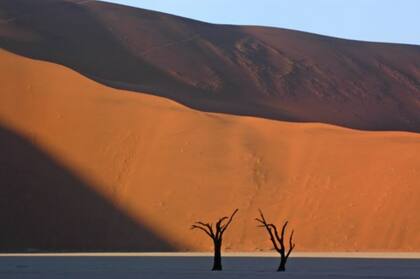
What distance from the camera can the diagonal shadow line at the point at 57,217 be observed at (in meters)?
51.0

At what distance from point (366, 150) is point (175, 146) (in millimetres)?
9524

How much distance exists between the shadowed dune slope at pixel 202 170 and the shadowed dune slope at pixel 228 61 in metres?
15.3

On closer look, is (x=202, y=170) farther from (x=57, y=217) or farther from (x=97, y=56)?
(x=97, y=56)

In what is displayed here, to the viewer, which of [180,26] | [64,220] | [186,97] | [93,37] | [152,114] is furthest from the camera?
[180,26]

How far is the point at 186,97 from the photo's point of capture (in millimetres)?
78562

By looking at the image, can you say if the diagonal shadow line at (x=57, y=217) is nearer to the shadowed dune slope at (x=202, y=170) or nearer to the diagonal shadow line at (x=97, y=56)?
the shadowed dune slope at (x=202, y=170)

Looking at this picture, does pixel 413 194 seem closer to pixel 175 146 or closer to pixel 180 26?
pixel 175 146

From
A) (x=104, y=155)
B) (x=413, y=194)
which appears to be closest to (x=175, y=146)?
(x=104, y=155)

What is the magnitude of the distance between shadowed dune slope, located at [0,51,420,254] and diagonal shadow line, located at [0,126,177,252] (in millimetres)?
78

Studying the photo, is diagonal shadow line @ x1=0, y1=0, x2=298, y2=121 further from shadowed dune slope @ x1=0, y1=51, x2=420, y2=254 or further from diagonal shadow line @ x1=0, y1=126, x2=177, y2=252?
diagonal shadow line @ x1=0, y1=126, x2=177, y2=252

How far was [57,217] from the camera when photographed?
5175cm
